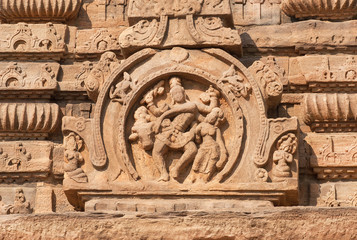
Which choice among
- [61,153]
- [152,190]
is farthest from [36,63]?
[152,190]

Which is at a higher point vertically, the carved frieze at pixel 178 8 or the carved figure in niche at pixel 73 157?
the carved frieze at pixel 178 8

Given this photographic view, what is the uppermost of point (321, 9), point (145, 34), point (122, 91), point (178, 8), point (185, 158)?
point (321, 9)

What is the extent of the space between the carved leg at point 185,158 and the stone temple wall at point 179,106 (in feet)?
0.04

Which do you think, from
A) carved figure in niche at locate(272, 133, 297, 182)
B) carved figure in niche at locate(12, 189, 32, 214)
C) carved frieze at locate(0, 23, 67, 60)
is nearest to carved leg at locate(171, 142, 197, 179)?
carved figure in niche at locate(272, 133, 297, 182)

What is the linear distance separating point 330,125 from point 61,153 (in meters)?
2.89

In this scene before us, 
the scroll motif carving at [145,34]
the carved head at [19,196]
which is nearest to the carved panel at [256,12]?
the scroll motif carving at [145,34]

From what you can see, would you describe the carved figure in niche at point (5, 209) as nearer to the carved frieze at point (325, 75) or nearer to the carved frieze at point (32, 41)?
the carved frieze at point (32, 41)

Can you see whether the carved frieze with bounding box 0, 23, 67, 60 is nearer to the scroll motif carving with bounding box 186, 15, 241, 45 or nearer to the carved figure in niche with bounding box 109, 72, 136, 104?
the carved figure in niche with bounding box 109, 72, 136, 104

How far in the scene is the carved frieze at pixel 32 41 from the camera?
14.5 meters

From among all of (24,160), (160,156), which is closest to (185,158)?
(160,156)

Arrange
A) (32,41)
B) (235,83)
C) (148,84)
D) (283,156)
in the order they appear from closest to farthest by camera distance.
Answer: (283,156), (235,83), (148,84), (32,41)

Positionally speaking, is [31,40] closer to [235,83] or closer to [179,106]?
[179,106]

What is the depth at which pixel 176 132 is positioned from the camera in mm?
13523

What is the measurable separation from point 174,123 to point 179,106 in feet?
0.61
